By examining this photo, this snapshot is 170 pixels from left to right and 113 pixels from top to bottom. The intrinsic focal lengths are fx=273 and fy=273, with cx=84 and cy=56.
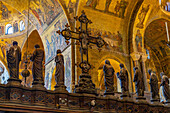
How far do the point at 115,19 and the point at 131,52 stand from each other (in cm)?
214

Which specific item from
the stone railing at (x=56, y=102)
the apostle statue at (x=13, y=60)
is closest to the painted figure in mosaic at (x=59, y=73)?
the stone railing at (x=56, y=102)

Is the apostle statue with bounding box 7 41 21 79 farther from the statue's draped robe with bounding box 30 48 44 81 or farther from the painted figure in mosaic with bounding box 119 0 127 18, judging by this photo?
the painted figure in mosaic with bounding box 119 0 127 18

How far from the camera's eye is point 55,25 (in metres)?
15.6

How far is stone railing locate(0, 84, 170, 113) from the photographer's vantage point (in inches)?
247

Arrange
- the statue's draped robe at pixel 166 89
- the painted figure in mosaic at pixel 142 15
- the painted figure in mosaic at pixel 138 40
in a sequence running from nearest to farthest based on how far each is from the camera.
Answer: the statue's draped robe at pixel 166 89 → the painted figure in mosaic at pixel 138 40 → the painted figure in mosaic at pixel 142 15

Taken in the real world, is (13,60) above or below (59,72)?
above

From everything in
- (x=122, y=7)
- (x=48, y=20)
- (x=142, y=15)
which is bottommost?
(x=48, y=20)

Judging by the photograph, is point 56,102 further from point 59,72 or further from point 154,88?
point 154,88

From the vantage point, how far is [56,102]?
693cm

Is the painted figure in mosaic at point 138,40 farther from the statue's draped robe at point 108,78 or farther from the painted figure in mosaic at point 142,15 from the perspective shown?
the statue's draped robe at point 108,78

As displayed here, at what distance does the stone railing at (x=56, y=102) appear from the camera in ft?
20.6

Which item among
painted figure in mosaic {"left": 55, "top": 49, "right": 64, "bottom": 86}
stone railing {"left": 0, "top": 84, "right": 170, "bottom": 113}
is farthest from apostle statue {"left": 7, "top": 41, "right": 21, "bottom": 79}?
painted figure in mosaic {"left": 55, "top": 49, "right": 64, "bottom": 86}

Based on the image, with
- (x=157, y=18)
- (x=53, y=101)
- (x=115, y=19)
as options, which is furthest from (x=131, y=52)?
(x=53, y=101)

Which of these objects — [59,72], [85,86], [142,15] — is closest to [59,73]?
[59,72]
